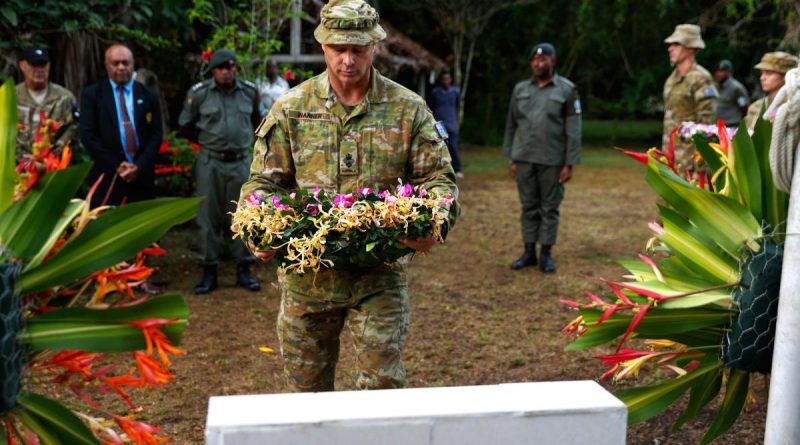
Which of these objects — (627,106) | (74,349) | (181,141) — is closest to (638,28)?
(627,106)

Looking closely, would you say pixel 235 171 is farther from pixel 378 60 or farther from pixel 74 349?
pixel 378 60

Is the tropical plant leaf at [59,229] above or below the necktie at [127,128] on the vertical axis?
above

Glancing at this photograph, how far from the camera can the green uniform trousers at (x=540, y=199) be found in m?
9.33

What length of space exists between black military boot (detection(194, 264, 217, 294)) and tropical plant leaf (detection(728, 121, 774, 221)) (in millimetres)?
5742

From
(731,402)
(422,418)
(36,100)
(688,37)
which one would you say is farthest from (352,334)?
(688,37)

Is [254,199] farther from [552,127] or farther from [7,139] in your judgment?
[552,127]

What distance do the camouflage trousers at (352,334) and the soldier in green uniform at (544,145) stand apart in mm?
5396

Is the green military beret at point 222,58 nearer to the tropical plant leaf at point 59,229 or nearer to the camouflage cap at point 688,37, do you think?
the camouflage cap at point 688,37

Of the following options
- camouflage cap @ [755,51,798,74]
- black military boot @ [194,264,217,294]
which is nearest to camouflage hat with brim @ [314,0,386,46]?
black military boot @ [194,264,217,294]

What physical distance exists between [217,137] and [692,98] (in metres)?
5.13

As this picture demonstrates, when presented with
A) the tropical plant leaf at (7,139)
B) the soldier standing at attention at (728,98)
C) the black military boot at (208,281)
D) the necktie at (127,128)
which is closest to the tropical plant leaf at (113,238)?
the tropical plant leaf at (7,139)

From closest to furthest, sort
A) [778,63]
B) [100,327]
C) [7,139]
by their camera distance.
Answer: [100,327], [7,139], [778,63]

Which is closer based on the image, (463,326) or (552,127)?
(463,326)

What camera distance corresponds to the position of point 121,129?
804 centimetres
